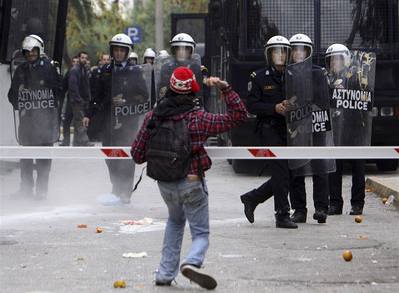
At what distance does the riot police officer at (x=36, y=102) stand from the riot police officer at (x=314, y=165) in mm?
3553

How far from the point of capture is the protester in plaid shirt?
25.6 feet

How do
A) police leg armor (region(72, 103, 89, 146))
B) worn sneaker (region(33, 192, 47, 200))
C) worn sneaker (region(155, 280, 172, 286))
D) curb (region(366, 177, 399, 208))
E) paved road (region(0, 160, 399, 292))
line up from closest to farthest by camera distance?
worn sneaker (region(155, 280, 172, 286)) < paved road (region(0, 160, 399, 292)) < curb (region(366, 177, 399, 208)) < worn sneaker (region(33, 192, 47, 200)) < police leg armor (region(72, 103, 89, 146))

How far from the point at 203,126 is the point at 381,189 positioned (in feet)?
21.9

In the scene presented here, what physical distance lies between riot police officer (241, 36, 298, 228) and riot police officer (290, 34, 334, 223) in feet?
0.60

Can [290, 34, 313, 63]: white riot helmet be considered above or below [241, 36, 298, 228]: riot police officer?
above

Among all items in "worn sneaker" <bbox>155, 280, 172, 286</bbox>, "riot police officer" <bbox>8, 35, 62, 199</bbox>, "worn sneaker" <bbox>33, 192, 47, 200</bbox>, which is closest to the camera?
"worn sneaker" <bbox>155, 280, 172, 286</bbox>

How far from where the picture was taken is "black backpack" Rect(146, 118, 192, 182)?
7719 millimetres

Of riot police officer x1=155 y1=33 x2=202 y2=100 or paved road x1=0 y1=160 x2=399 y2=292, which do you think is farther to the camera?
riot police officer x1=155 y1=33 x2=202 y2=100

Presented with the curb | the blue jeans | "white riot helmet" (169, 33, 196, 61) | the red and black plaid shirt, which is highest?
"white riot helmet" (169, 33, 196, 61)

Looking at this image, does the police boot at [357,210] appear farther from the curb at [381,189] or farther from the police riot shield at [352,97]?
the curb at [381,189]

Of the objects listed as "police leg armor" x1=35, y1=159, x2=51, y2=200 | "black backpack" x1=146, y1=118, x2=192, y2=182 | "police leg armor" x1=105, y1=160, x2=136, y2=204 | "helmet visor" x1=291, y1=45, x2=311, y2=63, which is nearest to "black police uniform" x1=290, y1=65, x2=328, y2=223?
"helmet visor" x1=291, y1=45, x2=311, y2=63

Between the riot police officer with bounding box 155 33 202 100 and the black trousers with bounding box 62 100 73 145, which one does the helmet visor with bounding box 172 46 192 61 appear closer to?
the riot police officer with bounding box 155 33 202 100

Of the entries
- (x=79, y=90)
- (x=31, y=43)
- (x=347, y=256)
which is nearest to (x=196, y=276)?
(x=347, y=256)

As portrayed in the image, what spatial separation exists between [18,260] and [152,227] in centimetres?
220
